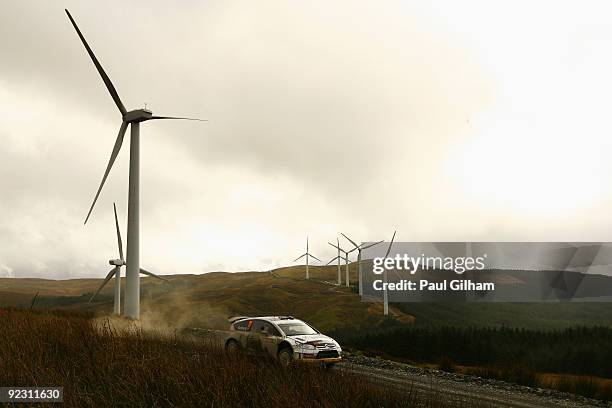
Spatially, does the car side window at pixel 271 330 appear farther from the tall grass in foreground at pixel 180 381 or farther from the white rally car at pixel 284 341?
the tall grass in foreground at pixel 180 381

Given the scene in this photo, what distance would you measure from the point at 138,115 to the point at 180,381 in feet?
90.3

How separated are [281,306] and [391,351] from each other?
39.3 m

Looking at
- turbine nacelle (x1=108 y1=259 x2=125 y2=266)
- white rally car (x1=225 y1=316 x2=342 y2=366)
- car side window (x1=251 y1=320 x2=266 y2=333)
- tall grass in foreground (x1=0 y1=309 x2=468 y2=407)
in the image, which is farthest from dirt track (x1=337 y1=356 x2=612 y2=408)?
turbine nacelle (x1=108 y1=259 x2=125 y2=266)

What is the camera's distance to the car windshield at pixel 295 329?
1919cm

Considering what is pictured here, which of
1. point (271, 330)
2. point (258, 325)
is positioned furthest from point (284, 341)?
point (258, 325)

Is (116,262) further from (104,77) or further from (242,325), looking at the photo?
(242,325)

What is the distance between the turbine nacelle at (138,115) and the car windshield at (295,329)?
19.9 metres

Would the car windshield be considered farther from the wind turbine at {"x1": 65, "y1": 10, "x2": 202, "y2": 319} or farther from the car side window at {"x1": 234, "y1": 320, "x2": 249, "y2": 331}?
the wind turbine at {"x1": 65, "y1": 10, "x2": 202, "y2": 319}

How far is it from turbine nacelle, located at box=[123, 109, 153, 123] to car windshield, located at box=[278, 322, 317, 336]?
19950 mm

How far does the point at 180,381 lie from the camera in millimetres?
9383

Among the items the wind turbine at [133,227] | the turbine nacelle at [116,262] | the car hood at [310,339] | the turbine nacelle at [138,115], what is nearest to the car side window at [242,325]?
the car hood at [310,339]

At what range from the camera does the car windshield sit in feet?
63.0

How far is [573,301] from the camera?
9338cm

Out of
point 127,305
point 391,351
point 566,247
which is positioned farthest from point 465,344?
point 566,247
